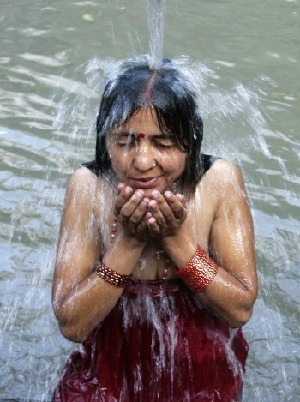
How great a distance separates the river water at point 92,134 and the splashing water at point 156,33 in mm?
1201

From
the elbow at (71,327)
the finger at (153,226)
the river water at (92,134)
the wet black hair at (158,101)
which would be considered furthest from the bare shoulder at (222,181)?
the river water at (92,134)

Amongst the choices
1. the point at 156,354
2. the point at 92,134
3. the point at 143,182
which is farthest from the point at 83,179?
the point at 92,134

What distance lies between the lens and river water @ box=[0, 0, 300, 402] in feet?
14.6

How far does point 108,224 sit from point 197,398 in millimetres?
761

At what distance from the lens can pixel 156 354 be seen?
11.3ft

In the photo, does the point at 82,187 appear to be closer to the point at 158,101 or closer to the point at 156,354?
the point at 158,101

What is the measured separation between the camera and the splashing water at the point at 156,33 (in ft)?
11.1

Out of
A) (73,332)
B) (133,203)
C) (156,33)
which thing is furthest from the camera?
(156,33)

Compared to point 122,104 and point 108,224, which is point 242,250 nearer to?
point 108,224

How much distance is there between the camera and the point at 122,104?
3.20 m

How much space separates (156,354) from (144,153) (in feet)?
2.67

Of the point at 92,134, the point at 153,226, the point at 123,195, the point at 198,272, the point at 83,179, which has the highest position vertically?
the point at 123,195

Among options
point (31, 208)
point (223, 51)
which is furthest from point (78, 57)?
point (31, 208)

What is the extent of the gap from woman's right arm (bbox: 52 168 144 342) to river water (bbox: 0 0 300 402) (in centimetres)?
84
